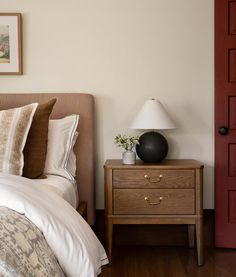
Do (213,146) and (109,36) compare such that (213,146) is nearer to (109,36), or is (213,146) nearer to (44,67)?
(109,36)

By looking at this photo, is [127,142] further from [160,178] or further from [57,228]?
[57,228]

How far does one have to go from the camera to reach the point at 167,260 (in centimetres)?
262

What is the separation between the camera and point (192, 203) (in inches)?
99.3

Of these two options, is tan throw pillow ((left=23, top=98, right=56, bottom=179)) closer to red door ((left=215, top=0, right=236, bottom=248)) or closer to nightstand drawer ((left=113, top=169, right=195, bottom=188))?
nightstand drawer ((left=113, top=169, right=195, bottom=188))

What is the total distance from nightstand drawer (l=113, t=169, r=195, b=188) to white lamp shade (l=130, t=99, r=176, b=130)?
0.30 metres

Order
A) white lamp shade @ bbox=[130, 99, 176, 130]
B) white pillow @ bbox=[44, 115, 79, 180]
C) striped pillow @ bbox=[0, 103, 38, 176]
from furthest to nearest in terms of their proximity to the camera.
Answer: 1. white lamp shade @ bbox=[130, 99, 176, 130]
2. white pillow @ bbox=[44, 115, 79, 180]
3. striped pillow @ bbox=[0, 103, 38, 176]

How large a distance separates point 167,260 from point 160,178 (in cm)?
58

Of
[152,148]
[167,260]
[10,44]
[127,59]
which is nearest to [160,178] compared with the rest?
→ [152,148]

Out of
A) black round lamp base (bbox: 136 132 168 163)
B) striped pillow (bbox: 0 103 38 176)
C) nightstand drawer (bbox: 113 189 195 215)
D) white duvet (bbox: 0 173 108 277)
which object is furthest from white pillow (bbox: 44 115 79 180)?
white duvet (bbox: 0 173 108 277)

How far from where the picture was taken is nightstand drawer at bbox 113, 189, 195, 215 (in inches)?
99.0

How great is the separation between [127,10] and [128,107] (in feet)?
2.35

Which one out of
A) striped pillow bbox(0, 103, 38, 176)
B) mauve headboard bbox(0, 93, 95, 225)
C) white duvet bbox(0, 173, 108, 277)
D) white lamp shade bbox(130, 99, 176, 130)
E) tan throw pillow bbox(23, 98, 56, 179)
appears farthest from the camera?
Result: mauve headboard bbox(0, 93, 95, 225)

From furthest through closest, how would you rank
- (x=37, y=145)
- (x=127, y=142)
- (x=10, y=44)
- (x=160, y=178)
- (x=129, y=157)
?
(x=10, y=44), (x=127, y=142), (x=129, y=157), (x=160, y=178), (x=37, y=145)

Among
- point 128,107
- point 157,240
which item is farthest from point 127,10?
point 157,240
